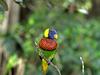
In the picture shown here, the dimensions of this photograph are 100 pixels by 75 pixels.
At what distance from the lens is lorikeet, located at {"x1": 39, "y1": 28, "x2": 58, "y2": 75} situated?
3.97 ft

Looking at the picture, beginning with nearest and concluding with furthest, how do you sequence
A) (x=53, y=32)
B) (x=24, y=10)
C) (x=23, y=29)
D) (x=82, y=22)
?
(x=53, y=32) → (x=23, y=29) → (x=82, y=22) → (x=24, y=10)

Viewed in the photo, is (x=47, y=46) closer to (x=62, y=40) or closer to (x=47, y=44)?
(x=47, y=44)

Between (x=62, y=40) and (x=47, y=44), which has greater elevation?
(x=47, y=44)

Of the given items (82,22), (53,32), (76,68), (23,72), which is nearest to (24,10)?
(82,22)

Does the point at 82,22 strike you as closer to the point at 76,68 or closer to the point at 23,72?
the point at 76,68

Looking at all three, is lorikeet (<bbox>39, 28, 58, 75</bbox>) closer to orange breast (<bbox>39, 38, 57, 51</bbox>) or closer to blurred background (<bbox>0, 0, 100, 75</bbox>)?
orange breast (<bbox>39, 38, 57, 51</bbox>)

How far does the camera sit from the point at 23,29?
2965 mm

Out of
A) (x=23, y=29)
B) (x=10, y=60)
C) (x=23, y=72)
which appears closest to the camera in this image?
(x=23, y=72)

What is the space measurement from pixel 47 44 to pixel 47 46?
0.07ft

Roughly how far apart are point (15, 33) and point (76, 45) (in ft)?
1.64

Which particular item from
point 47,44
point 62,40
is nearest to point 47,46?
point 47,44

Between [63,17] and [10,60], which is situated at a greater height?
[63,17]

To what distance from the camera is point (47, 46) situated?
1216 mm

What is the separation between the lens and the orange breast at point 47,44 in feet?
3.95
